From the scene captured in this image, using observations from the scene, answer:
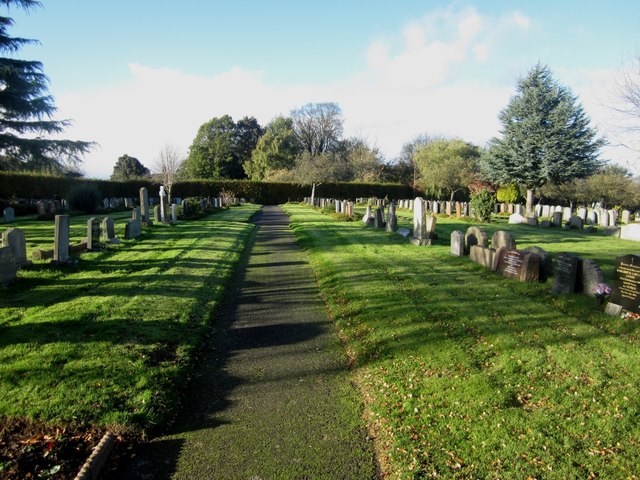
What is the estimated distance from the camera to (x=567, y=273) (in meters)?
8.54

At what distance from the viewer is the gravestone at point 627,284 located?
23.6 feet

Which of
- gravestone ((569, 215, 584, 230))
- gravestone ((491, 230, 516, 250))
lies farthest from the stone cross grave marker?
gravestone ((569, 215, 584, 230))

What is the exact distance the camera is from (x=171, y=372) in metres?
5.32

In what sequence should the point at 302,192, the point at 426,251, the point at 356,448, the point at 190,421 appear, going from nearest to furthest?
the point at 356,448 < the point at 190,421 < the point at 426,251 < the point at 302,192

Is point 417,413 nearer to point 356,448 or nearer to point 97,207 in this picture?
point 356,448

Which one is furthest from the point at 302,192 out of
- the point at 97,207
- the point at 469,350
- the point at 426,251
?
the point at 469,350

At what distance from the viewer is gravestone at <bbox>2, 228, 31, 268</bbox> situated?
941cm

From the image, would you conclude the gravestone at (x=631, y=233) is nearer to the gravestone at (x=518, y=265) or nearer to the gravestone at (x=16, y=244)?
the gravestone at (x=518, y=265)

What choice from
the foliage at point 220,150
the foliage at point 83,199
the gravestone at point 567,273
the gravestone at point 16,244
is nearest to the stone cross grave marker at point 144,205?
the gravestone at point 16,244

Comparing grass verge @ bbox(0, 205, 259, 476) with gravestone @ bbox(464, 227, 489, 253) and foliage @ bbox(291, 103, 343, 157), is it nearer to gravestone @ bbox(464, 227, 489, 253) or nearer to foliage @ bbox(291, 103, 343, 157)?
gravestone @ bbox(464, 227, 489, 253)

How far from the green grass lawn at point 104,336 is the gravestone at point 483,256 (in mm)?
6691

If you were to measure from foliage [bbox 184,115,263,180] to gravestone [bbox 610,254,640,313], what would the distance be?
70394mm

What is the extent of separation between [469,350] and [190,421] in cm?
376

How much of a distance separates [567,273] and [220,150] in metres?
73.2
